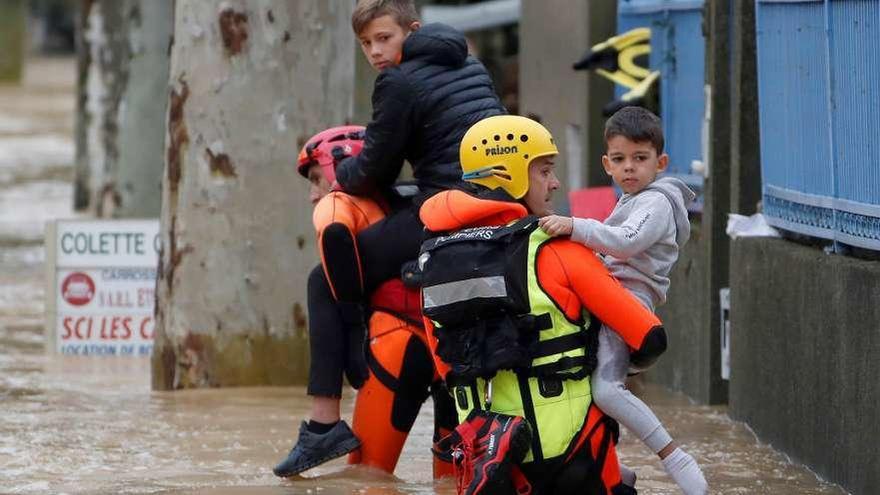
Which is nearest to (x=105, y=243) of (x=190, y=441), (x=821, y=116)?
(x=190, y=441)

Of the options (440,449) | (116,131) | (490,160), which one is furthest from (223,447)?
(116,131)

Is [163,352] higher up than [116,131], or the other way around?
[116,131]

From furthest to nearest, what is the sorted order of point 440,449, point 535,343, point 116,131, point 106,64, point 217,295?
1. point 106,64
2. point 116,131
3. point 217,295
4. point 440,449
5. point 535,343

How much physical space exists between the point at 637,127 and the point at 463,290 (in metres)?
0.76

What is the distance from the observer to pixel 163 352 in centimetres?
1026

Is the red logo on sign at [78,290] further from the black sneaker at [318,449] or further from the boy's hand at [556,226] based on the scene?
the boy's hand at [556,226]

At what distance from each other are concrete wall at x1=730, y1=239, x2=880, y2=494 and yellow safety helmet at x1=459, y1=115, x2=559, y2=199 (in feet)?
4.73

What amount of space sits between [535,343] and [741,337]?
3127mm

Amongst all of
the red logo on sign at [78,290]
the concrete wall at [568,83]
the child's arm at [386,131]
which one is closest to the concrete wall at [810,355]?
the child's arm at [386,131]

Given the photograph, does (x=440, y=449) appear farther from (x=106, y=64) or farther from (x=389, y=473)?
(x=106, y=64)

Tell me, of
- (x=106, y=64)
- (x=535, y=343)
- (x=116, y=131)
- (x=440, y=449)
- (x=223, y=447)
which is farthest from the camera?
(x=106, y=64)

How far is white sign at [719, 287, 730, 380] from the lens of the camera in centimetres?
928

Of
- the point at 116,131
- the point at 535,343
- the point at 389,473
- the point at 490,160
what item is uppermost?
the point at 116,131

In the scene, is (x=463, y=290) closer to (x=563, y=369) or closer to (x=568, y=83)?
(x=563, y=369)
